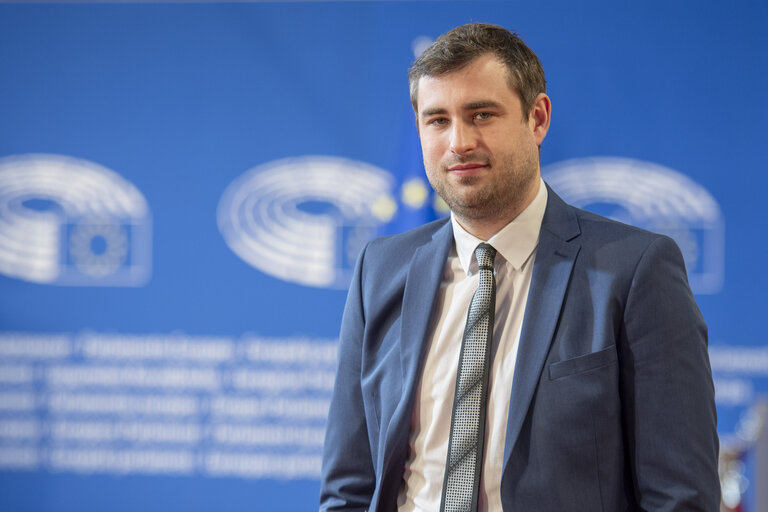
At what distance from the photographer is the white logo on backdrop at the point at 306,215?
13.3 feet

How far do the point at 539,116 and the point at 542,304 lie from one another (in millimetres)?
450

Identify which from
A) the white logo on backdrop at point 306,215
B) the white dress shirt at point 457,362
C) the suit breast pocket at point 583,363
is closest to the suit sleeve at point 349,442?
the white dress shirt at point 457,362

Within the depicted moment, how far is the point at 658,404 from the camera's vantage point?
Answer: 4.39 feet

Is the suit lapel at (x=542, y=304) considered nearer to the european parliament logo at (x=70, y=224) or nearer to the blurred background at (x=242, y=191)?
the blurred background at (x=242, y=191)

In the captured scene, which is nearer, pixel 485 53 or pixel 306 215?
pixel 485 53

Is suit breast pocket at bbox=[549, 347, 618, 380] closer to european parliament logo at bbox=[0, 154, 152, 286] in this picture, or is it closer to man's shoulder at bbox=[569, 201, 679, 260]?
man's shoulder at bbox=[569, 201, 679, 260]

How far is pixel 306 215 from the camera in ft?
13.5

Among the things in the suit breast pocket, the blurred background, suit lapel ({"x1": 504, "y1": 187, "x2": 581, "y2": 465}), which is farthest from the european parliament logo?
the suit breast pocket

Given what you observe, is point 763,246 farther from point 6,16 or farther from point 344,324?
point 6,16

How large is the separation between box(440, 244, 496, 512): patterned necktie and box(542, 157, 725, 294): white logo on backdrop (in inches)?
99.7

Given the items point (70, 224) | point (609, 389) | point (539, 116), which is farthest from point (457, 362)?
point (70, 224)

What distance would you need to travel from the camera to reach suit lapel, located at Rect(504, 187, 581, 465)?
1384mm

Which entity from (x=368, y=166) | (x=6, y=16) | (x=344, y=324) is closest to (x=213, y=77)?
(x=368, y=166)

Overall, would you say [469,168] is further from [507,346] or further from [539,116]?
[507,346]
